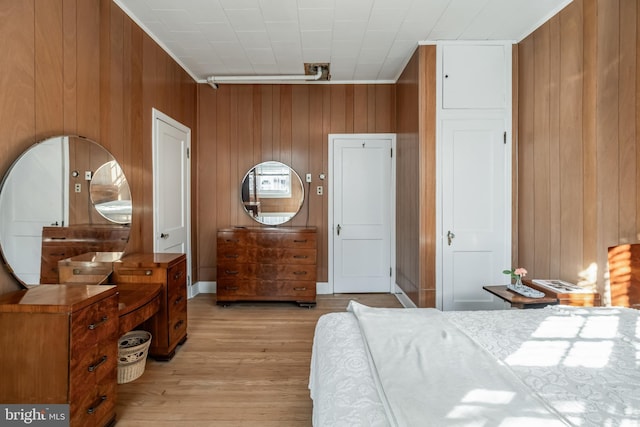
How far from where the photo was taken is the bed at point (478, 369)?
2.78ft

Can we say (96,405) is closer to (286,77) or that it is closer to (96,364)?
(96,364)

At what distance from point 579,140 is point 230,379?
121 inches

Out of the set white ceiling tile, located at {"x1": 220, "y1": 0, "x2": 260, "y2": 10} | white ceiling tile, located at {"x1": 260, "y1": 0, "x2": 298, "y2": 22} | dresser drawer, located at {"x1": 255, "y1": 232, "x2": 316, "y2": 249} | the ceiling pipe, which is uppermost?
white ceiling tile, located at {"x1": 260, "y1": 0, "x2": 298, "y2": 22}

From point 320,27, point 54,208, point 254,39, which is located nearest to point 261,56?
point 254,39

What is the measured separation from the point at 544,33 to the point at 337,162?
2402 millimetres

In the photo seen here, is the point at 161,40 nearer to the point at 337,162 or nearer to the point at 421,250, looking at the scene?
the point at 337,162

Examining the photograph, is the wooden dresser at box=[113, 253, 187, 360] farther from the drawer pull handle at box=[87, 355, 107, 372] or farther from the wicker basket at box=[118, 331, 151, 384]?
the drawer pull handle at box=[87, 355, 107, 372]

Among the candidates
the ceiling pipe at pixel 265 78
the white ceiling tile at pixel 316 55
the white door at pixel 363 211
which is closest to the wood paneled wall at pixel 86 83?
the ceiling pipe at pixel 265 78

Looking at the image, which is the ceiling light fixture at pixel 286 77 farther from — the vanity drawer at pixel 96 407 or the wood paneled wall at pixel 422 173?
the vanity drawer at pixel 96 407

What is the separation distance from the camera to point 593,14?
222 centimetres

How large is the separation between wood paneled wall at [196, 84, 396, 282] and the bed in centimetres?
277

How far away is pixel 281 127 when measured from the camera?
13.7 feet

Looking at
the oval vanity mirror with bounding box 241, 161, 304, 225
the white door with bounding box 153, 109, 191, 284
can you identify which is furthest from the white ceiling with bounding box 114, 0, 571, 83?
the oval vanity mirror with bounding box 241, 161, 304, 225

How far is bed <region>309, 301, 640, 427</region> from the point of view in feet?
2.78
